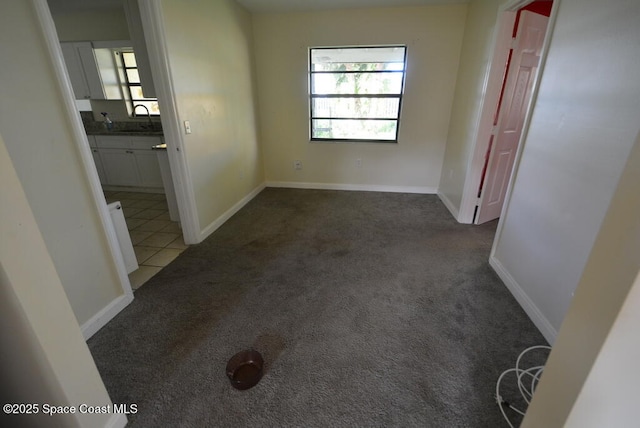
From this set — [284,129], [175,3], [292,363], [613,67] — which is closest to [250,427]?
[292,363]

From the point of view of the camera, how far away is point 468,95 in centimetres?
321

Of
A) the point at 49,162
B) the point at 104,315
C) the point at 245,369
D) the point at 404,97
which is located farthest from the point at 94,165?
the point at 404,97

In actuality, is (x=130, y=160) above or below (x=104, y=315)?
above

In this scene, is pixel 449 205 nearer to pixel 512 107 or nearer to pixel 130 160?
pixel 512 107

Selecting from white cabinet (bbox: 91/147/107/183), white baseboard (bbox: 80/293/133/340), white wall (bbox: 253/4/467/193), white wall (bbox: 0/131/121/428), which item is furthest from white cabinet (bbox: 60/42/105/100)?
white wall (bbox: 0/131/121/428)

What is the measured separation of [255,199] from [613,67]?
367 centimetres

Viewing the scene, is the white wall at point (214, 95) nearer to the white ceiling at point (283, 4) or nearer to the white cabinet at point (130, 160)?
the white ceiling at point (283, 4)

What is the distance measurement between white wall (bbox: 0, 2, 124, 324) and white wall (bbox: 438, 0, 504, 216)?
336 cm

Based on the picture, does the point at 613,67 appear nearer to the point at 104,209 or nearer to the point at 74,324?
the point at 74,324

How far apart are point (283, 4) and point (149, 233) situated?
3158mm

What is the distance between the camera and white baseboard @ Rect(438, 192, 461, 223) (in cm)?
336

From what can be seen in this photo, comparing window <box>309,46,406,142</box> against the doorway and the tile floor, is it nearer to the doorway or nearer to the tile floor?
the doorway

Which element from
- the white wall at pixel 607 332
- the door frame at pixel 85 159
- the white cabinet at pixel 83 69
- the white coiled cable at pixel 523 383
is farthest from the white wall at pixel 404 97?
the white wall at pixel 607 332

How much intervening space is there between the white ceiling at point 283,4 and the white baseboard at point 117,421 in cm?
400
